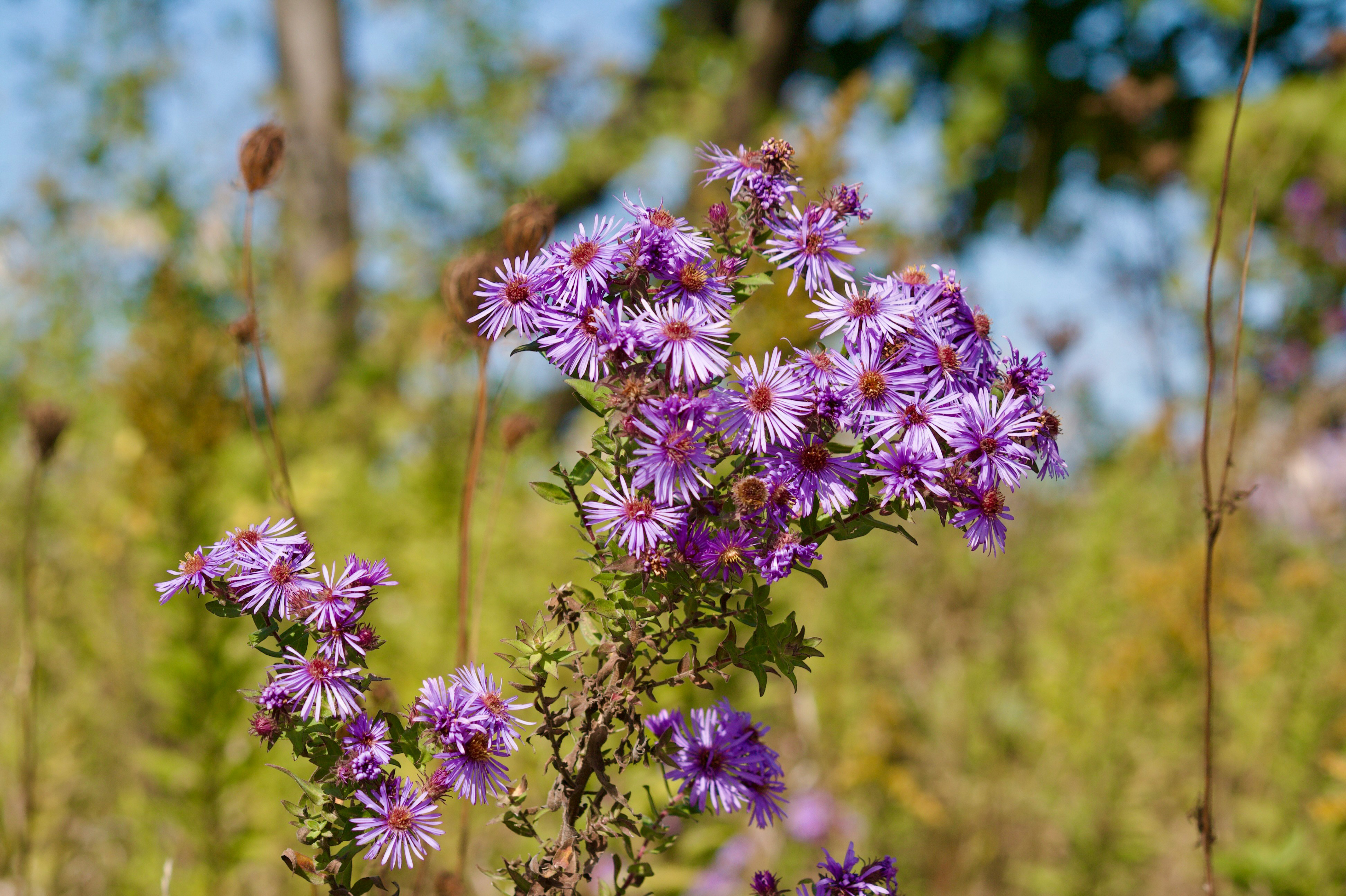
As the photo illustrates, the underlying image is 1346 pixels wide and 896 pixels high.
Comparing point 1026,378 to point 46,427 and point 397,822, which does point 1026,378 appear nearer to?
point 397,822

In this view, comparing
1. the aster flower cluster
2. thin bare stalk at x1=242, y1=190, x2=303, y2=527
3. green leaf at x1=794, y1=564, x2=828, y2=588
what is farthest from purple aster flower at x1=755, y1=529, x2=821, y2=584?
thin bare stalk at x1=242, y1=190, x2=303, y2=527

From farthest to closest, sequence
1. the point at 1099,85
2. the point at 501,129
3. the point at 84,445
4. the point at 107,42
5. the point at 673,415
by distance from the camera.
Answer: the point at 1099,85 < the point at 501,129 < the point at 107,42 < the point at 84,445 < the point at 673,415

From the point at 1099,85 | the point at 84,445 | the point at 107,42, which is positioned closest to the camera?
the point at 84,445

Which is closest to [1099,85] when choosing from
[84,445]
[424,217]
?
[424,217]

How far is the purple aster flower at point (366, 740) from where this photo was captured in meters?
0.66

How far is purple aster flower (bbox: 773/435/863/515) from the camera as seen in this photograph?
0.64 metres

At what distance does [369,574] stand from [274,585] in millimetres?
68

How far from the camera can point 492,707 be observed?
67 centimetres

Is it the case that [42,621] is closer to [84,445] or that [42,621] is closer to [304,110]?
[84,445]

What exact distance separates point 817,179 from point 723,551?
1324 mm

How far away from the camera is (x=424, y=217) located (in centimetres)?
613

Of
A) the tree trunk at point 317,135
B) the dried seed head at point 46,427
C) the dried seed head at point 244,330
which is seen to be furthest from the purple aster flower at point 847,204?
the tree trunk at point 317,135

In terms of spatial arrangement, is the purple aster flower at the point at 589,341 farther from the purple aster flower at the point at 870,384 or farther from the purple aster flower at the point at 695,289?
the purple aster flower at the point at 870,384

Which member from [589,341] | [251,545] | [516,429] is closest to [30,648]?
[516,429]
